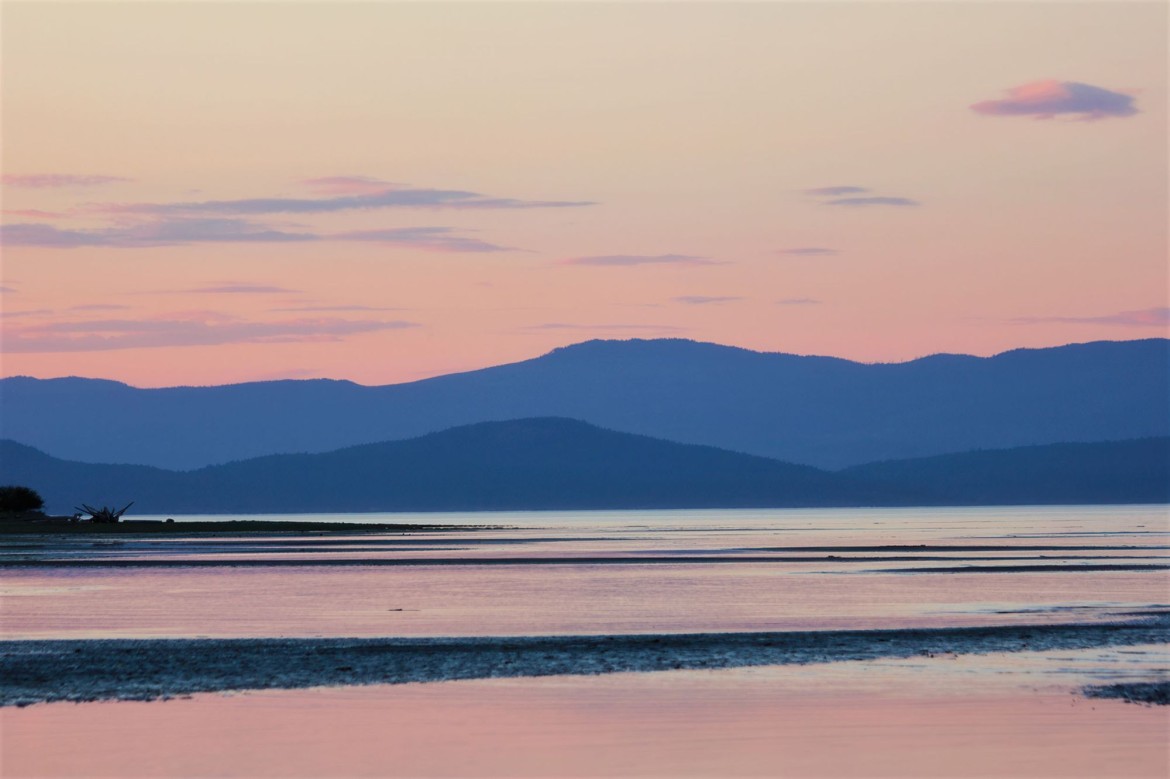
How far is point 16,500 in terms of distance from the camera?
447 ft

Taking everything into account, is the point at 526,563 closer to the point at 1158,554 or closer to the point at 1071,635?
the point at 1158,554

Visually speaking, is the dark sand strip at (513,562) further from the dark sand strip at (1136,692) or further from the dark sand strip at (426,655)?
the dark sand strip at (1136,692)

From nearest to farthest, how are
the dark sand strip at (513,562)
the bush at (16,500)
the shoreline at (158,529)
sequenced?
the dark sand strip at (513,562) < the shoreline at (158,529) < the bush at (16,500)

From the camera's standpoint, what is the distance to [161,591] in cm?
5556

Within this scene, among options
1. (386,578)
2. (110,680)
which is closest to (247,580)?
(386,578)

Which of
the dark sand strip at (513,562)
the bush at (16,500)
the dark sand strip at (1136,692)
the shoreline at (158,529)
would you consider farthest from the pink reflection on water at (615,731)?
the bush at (16,500)

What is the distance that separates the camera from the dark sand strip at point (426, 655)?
103 feet

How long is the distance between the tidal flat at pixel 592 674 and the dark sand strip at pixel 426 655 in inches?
4.0

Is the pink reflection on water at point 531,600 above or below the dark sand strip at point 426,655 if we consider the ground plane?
above

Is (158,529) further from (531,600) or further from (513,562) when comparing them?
(531,600)

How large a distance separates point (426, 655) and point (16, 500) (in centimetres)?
10849

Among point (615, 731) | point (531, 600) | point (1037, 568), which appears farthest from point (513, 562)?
point (615, 731)

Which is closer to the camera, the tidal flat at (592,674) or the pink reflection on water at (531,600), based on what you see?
the tidal flat at (592,674)

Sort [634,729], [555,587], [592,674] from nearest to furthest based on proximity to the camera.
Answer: [634,729] → [592,674] → [555,587]
